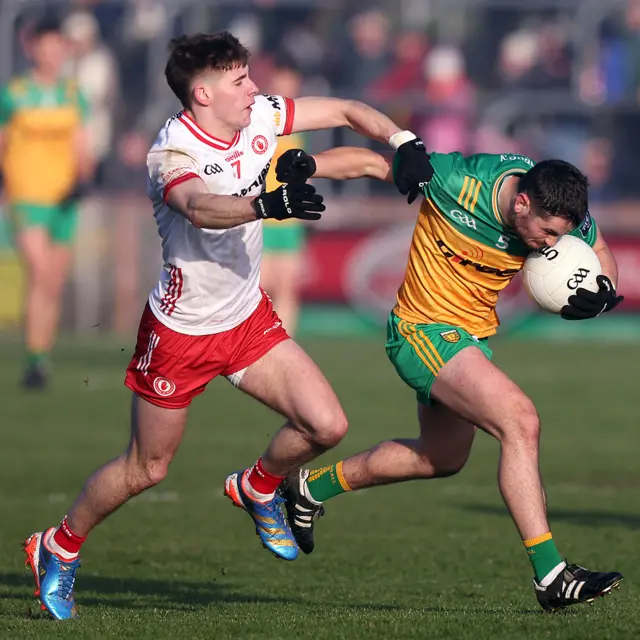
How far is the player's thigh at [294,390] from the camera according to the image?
670cm

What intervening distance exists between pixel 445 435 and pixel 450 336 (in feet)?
1.91

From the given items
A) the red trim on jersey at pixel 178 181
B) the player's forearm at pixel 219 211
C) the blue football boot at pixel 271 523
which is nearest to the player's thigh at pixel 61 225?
the blue football boot at pixel 271 523

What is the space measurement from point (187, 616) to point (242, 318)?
1.36 meters

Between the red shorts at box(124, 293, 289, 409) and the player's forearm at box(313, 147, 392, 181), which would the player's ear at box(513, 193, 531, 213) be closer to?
the player's forearm at box(313, 147, 392, 181)

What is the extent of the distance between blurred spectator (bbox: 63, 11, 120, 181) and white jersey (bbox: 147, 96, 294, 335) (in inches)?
579

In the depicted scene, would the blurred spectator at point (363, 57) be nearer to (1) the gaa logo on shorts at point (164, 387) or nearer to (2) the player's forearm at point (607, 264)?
(2) the player's forearm at point (607, 264)

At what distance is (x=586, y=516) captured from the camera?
9453 millimetres

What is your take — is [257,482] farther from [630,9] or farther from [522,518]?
[630,9]

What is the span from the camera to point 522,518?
620cm

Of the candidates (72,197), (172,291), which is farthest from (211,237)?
(72,197)

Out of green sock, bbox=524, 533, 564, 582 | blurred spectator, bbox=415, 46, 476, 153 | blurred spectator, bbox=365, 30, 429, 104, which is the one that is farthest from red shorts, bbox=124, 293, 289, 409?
blurred spectator, bbox=365, 30, 429, 104

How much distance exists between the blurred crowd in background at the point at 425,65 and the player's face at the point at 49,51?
559cm

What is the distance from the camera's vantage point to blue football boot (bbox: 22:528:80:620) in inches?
260

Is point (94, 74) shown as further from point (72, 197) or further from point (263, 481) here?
point (263, 481)
